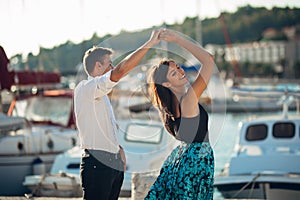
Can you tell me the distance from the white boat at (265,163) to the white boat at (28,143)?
13.7 ft

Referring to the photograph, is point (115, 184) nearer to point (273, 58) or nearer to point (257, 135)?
point (257, 135)

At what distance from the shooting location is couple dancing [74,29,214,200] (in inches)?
169

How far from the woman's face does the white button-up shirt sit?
0.59m

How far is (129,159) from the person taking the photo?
11969mm

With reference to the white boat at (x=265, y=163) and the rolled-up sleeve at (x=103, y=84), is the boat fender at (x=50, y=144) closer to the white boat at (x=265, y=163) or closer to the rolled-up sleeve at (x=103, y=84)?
the white boat at (x=265, y=163)

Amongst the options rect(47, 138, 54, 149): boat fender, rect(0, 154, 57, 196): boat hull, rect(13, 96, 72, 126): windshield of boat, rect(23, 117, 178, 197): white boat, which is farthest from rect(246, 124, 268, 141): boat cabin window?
rect(13, 96, 72, 126): windshield of boat

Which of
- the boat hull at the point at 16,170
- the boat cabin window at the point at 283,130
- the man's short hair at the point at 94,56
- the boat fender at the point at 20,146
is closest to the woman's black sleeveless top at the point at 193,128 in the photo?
the man's short hair at the point at 94,56

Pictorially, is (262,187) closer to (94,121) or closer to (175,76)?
(94,121)

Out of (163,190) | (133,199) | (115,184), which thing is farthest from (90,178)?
(133,199)

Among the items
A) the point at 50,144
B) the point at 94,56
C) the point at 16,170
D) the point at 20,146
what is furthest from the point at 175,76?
the point at 50,144

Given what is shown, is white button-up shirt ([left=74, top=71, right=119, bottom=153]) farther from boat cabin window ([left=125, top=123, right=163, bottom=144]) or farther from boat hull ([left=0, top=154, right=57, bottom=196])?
boat hull ([left=0, top=154, right=57, bottom=196])

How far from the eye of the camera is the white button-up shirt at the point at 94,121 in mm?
4641

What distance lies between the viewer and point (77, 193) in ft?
36.2

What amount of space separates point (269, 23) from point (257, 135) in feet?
405
